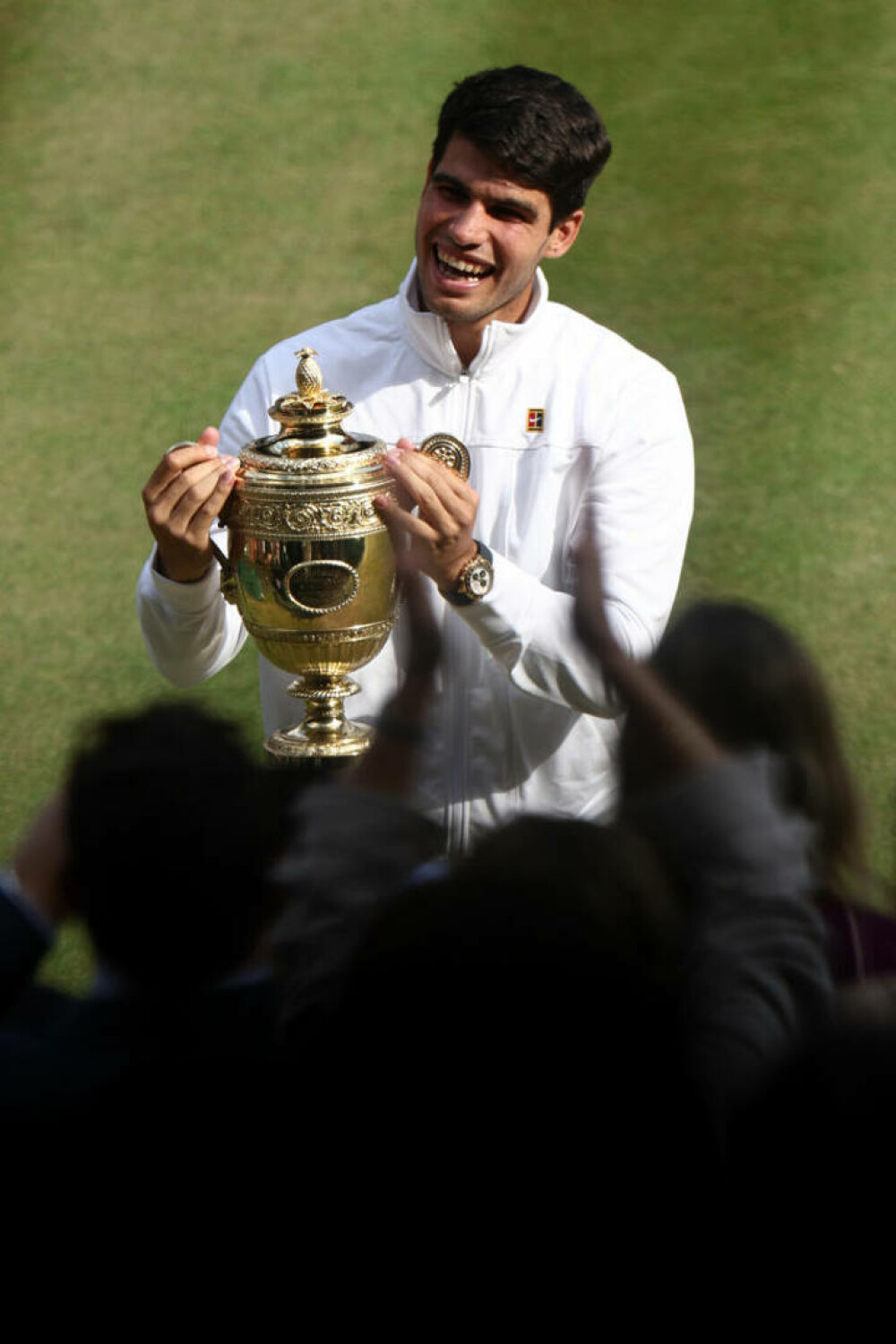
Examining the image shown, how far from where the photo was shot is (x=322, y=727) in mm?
2383

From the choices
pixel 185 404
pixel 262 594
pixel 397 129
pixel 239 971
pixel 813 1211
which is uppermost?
pixel 397 129

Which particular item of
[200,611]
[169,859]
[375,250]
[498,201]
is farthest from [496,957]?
[375,250]

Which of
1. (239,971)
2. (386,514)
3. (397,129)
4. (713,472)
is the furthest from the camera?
(397,129)

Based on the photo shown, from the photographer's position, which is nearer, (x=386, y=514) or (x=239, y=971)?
(x=239, y=971)

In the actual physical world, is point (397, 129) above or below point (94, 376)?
above

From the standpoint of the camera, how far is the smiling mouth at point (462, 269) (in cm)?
265

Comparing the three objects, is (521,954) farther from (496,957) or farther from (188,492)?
(188,492)

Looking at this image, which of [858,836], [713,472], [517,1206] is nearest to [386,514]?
[858,836]

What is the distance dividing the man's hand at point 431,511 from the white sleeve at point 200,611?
29 centimetres

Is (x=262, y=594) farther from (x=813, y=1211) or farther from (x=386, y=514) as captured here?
(x=813, y=1211)

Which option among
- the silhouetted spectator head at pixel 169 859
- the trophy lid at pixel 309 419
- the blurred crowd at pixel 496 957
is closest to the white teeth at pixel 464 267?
the trophy lid at pixel 309 419

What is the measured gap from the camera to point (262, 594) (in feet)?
7.53

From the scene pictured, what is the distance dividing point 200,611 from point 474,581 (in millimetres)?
444

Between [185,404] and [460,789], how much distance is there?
324 centimetres
